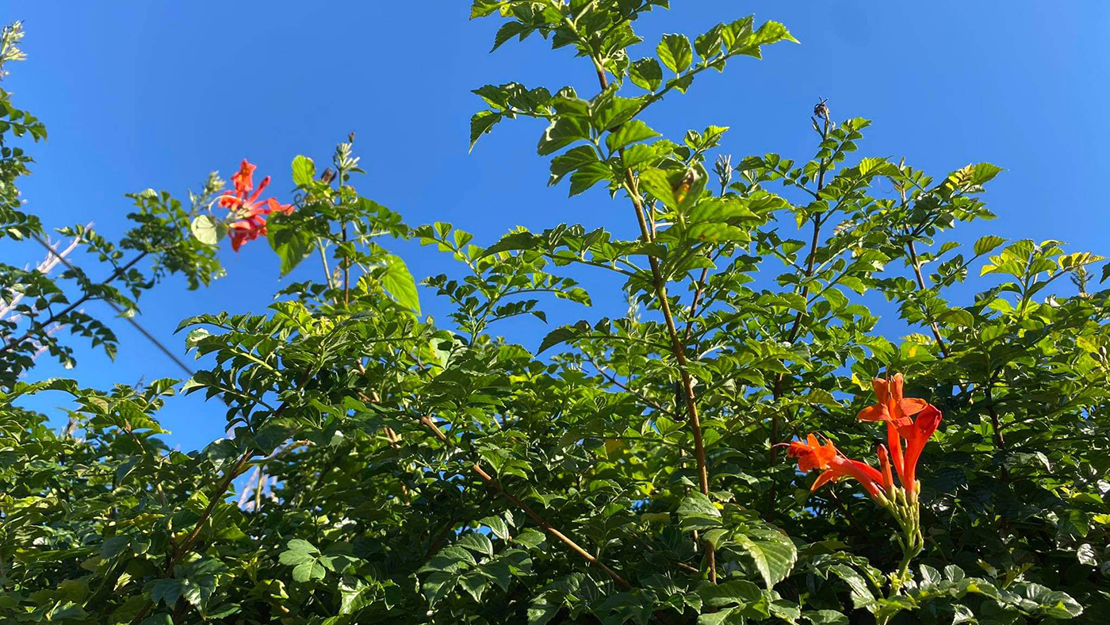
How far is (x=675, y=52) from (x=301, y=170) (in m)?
1.22

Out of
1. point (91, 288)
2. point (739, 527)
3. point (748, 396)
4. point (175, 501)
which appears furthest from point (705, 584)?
point (91, 288)

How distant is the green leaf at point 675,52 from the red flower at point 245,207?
6.33 ft

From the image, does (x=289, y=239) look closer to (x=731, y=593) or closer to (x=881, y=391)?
(x=731, y=593)

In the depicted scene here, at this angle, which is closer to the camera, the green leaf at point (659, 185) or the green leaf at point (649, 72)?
the green leaf at point (659, 185)

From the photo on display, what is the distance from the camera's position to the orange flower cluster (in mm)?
1409

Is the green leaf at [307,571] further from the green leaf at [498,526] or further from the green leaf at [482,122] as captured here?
the green leaf at [482,122]

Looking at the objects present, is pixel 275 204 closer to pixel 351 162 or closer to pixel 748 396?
pixel 351 162

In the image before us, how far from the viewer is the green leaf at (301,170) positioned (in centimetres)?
204

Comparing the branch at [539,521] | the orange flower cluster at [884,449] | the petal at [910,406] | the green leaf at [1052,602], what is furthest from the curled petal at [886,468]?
the branch at [539,521]

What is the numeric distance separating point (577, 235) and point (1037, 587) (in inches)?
49.2

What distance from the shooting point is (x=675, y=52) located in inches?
56.2

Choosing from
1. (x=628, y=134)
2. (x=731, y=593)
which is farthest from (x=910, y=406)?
(x=628, y=134)

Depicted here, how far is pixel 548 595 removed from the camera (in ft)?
5.23

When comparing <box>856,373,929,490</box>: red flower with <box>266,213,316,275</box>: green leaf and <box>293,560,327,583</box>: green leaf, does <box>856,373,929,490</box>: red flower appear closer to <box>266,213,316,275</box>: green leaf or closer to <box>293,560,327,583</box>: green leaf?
<box>293,560,327,583</box>: green leaf
